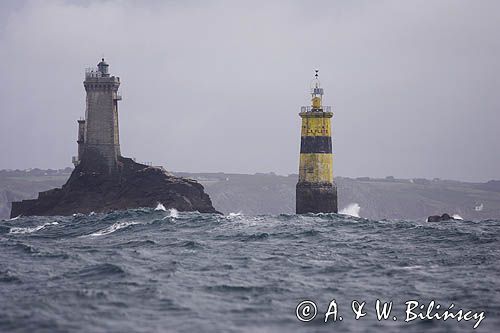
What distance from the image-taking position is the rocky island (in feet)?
271

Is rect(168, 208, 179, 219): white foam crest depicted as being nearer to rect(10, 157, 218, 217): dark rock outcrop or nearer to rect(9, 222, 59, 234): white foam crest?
rect(10, 157, 218, 217): dark rock outcrop

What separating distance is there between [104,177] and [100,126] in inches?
221

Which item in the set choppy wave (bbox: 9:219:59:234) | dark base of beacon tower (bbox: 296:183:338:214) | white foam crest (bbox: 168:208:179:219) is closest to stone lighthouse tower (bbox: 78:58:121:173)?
white foam crest (bbox: 168:208:179:219)

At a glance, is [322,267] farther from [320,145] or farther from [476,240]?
[320,145]

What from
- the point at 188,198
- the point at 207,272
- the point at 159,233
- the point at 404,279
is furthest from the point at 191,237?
the point at 188,198

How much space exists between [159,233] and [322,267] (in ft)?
60.5

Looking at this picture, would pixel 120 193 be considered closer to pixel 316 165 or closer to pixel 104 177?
pixel 104 177

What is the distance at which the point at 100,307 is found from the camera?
2636 cm

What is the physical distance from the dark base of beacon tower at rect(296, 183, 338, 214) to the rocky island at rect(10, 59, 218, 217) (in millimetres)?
17733

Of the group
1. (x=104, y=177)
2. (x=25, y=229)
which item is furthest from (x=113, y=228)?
(x=104, y=177)

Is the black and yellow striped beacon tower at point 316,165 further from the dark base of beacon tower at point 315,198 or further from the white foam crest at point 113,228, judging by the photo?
the white foam crest at point 113,228

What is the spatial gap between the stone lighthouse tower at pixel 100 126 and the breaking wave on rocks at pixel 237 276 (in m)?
31.8

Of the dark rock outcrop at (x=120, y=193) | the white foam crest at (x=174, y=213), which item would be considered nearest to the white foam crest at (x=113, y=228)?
the white foam crest at (x=174, y=213)

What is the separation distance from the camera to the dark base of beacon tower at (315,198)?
67.6 m
